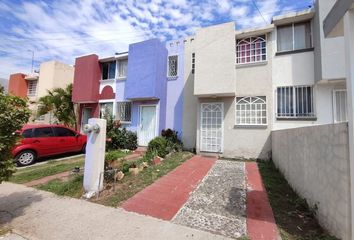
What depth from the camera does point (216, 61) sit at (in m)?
10.5

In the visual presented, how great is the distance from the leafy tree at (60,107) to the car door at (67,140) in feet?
17.2

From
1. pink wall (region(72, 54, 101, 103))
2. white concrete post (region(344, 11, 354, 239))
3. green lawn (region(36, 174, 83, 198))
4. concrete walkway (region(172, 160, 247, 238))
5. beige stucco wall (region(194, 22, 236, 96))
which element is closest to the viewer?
white concrete post (region(344, 11, 354, 239))

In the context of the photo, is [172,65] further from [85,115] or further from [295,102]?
[85,115]

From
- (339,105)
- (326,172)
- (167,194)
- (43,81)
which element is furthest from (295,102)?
(43,81)

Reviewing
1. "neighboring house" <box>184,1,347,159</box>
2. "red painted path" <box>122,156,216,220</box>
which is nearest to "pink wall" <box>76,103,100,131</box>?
"neighboring house" <box>184,1,347,159</box>

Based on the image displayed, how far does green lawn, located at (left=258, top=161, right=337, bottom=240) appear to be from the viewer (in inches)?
146

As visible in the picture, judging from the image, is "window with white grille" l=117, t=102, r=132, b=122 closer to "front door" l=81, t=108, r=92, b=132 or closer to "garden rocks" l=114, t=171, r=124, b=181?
"front door" l=81, t=108, r=92, b=132

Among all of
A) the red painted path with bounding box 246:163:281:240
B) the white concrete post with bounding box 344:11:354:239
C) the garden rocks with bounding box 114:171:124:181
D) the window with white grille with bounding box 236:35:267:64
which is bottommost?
the red painted path with bounding box 246:163:281:240

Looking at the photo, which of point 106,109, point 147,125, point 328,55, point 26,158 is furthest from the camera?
point 106,109

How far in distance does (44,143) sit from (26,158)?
3.22 ft

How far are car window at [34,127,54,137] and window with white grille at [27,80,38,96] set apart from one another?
14.5 metres

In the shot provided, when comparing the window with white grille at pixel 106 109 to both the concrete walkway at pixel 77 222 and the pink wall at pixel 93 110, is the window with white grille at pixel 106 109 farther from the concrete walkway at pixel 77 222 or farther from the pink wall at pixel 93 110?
the concrete walkway at pixel 77 222

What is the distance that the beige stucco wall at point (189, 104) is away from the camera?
12.3 metres

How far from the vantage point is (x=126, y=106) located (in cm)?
1477
